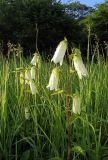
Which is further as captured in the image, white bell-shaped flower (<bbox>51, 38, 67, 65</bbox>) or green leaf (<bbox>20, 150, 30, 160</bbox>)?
green leaf (<bbox>20, 150, 30, 160</bbox>)

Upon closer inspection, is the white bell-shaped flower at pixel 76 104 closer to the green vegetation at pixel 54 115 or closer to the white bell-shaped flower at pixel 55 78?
the green vegetation at pixel 54 115

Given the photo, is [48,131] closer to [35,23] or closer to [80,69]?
[80,69]

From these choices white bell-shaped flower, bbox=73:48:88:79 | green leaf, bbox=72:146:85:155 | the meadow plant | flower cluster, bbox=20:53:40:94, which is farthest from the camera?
flower cluster, bbox=20:53:40:94

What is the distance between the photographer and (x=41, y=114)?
3557mm

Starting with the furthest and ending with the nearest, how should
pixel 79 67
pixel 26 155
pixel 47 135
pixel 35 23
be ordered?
pixel 35 23
pixel 47 135
pixel 26 155
pixel 79 67

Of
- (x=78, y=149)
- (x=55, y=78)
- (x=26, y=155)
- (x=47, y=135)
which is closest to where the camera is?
(x=55, y=78)

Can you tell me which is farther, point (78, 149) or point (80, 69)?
point (78, 149)

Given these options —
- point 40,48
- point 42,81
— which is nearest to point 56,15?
point 40,48

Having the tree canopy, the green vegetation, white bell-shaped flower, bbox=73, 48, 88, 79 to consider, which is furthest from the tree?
white bell-shaped flower, bbox=73, 48, 88, 79

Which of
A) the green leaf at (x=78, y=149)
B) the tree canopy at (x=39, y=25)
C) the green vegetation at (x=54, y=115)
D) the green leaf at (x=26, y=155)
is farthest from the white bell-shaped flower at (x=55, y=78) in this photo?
the tree canopy at (x=39, y=25)

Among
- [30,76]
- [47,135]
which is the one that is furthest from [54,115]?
[30,76]

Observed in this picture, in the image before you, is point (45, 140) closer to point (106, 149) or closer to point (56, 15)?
point (106, 149)

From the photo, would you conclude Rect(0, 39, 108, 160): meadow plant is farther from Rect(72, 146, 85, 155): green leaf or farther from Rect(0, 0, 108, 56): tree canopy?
Rect(0, 0, 108, 56): tree canopy

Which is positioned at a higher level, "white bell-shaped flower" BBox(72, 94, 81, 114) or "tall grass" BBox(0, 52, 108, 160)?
"white bell-shaped flower" BBox(72, 94, 81, 114)
